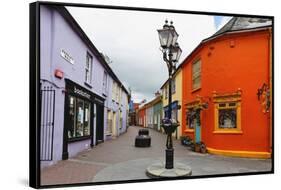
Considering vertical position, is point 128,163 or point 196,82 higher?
point 196,82

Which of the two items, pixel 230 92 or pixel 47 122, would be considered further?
pixel 230 92

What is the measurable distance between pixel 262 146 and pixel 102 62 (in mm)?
2147

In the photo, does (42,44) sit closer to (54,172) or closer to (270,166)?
(54,172)

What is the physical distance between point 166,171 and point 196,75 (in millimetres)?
1163

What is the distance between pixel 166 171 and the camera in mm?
3701

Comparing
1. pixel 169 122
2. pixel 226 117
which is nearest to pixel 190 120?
pixel 169 122

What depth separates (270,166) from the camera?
13.3 ft

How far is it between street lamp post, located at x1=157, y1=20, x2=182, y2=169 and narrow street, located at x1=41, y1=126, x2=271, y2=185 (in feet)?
0.22

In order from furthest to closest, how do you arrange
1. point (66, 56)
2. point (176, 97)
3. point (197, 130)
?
point (197, 130), point (176, 97), point (66, 56)

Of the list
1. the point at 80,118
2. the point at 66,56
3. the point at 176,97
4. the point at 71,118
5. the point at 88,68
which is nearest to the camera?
the point at 66,56


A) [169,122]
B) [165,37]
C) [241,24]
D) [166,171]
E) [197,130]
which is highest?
[241,24]

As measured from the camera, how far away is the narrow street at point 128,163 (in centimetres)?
330

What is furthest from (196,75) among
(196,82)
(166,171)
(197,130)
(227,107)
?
(166,171)

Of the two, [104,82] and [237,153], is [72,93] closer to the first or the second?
[104,82]
